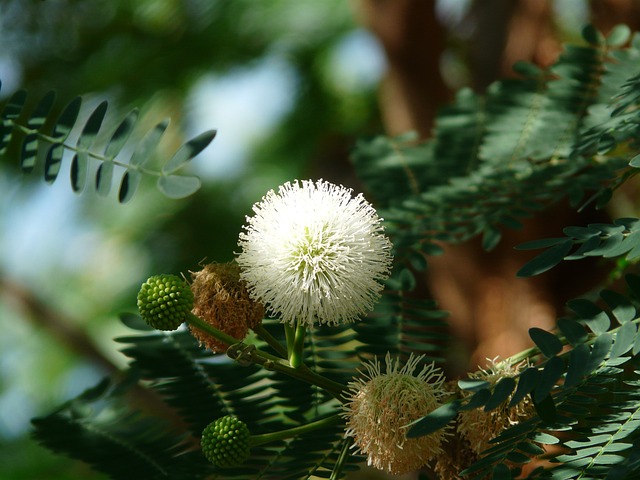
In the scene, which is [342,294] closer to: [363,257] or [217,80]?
[363,257]

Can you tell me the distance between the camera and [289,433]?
60cm

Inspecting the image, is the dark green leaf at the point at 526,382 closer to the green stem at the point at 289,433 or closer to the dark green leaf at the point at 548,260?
the dark green leaf at the point at 548,260

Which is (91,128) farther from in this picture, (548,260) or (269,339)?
(548,260)

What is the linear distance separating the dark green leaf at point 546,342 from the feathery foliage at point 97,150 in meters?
0.28

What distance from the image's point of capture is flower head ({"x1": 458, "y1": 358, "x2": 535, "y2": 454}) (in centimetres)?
57

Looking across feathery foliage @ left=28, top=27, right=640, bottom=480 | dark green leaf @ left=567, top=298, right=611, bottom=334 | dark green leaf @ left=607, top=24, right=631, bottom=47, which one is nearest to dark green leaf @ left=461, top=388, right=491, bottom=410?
feathery foliage @ left=28, top=27, right=640, bottom=480

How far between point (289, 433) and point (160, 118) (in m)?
1.97

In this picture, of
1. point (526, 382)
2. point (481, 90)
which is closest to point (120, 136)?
point (526, 382)

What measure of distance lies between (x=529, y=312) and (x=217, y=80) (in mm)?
1295

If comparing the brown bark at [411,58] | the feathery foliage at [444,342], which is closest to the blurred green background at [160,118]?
the brown bark at [411,58]

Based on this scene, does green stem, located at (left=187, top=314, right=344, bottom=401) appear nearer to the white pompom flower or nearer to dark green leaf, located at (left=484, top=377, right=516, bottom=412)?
the white pompom flower

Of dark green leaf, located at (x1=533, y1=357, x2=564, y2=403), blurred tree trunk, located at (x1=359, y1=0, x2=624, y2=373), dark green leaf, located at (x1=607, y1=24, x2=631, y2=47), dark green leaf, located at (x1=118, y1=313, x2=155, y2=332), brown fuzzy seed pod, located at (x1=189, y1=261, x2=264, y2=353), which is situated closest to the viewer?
dark green leaf, located at (x1=533, y1=357, x2=564, y2=403)

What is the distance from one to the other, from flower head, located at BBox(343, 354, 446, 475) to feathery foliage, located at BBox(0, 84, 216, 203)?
8.6 inches

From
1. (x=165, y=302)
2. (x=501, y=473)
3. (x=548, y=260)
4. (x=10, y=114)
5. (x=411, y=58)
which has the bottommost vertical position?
(x=501, y=473)
